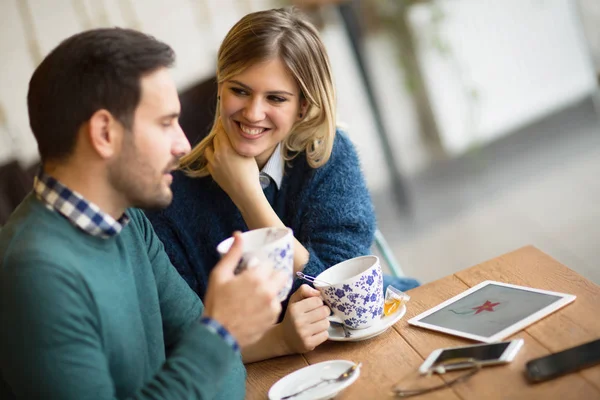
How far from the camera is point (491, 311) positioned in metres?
1.08

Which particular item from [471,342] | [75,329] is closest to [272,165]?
[471,342]

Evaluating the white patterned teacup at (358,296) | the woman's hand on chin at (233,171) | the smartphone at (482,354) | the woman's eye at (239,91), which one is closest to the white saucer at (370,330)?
the white patterned teacup at (358,296)

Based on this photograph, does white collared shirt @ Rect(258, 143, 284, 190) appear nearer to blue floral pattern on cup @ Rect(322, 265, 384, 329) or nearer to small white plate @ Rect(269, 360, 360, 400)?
blue floral pattern on cup @ Rect(322, 265, 384, 329)

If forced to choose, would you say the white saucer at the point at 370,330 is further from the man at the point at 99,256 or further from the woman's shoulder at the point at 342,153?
the woman's shoulder at the point at 342,153

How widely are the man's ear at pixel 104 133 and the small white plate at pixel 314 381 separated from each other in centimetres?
44

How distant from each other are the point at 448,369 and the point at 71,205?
56 centimetres

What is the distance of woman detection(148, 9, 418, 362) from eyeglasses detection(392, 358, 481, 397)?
0.49m

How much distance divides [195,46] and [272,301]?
2424 mm

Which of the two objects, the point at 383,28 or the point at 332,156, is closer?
the point at 332,156

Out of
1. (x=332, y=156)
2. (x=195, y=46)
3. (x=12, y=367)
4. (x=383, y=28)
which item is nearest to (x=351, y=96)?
(x=383, y=28)

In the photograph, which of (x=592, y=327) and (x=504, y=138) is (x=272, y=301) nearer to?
(x=592, y=327)

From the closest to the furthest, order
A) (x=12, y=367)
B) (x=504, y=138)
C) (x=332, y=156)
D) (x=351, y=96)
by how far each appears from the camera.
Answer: (x=12, y=367)
(x=332, y=156)
(x=351, y=96)
(x=504, y=138)

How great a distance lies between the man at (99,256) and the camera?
0.81m

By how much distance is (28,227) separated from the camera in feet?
2.90
